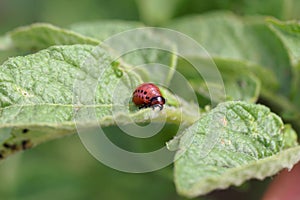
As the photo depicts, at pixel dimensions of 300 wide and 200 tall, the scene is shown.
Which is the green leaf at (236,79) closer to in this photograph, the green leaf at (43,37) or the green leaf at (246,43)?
the green leaf at (246,43)

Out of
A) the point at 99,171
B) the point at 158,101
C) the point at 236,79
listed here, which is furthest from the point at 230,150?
the point at 99,171

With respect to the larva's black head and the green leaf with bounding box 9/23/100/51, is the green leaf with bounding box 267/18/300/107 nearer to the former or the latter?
the larva's black head

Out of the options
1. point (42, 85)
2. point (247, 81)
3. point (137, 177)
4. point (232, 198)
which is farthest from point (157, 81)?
point (232, 198)

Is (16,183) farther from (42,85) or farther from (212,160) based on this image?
(212,160)

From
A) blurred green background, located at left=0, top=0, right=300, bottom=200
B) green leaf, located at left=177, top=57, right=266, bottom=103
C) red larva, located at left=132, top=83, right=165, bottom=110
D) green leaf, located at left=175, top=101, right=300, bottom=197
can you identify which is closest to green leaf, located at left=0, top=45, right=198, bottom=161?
red larva, located at left=132, top=83, right=165, bottom=110

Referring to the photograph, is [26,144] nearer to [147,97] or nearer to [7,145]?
[7,145]
